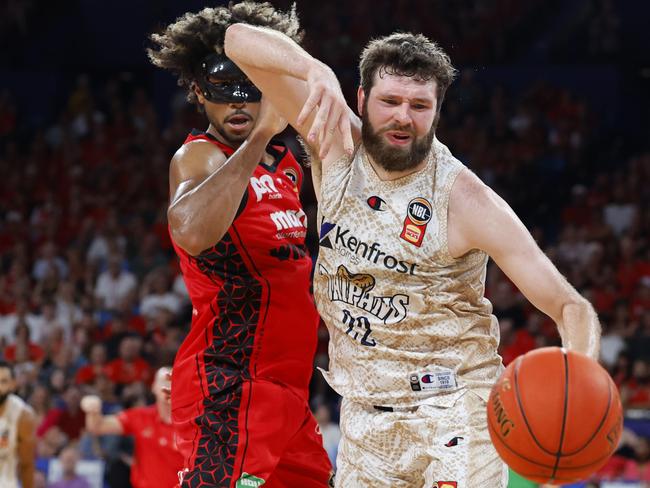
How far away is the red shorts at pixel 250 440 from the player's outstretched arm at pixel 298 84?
3.18ft

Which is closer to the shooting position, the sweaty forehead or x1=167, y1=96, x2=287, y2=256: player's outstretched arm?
the sweaty forehead

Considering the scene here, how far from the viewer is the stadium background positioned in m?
11.2

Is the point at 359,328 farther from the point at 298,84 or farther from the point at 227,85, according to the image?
the point at 227,85

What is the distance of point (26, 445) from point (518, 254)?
5458 millimetres

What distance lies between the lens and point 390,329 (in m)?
3.78

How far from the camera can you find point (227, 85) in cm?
442

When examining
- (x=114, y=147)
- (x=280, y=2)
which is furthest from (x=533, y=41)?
(x=114, y=147)

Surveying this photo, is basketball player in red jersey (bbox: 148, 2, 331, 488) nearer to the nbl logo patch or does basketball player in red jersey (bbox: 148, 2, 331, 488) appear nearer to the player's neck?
the player's neck

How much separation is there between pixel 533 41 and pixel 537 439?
1429 cm

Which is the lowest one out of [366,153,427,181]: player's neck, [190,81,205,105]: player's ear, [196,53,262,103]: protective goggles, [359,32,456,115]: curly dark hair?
[190,81,205,105]: player's ear

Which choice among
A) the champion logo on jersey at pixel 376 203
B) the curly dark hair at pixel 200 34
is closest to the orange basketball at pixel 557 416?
the champion logo on jersey at pixel 376 203

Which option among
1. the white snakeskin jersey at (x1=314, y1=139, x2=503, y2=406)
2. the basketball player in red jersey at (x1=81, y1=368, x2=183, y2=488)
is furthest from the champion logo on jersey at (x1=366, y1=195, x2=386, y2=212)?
the basketball player in red jersey at (x1=81, y1=368, x2=183, y2=488)

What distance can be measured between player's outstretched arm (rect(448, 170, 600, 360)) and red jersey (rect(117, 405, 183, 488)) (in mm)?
4986

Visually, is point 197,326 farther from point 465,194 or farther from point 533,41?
point 533,41
